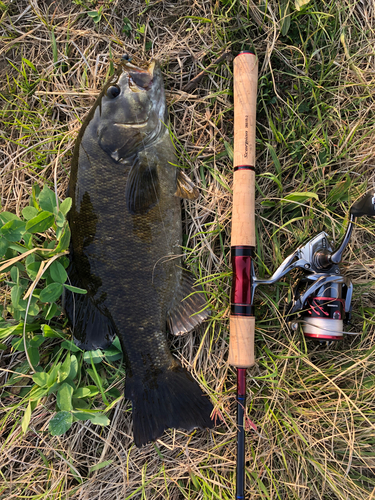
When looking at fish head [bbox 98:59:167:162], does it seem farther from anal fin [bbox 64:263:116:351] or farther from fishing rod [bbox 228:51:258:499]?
anal fin [bbox 64:263:116:351]

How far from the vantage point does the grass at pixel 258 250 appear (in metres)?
1.93

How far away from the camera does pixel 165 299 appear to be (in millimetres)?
2037

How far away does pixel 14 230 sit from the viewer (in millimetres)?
1849

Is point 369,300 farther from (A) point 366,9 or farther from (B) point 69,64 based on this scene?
(B) point 69,64

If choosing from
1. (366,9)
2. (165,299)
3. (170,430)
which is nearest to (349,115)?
(366,9)

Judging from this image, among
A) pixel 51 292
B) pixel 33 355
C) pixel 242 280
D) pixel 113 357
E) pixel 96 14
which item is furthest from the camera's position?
pixel 96 14

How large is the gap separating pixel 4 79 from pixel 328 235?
2731 millimetres

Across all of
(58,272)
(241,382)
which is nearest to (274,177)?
(241,382)

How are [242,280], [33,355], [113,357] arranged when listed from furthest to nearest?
1. [113,357]
2. [33,355]
3. [242,280]

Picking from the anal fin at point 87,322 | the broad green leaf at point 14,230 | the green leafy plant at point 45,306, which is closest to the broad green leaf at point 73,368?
the green leafy plant at point 45,306

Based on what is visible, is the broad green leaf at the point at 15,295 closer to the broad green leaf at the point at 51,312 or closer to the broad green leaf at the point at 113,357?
the broad green leaf at the point at 51,312

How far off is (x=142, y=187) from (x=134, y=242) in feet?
1.18

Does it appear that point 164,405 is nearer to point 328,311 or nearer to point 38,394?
point 38,394

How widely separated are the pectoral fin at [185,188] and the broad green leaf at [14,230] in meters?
1.00
